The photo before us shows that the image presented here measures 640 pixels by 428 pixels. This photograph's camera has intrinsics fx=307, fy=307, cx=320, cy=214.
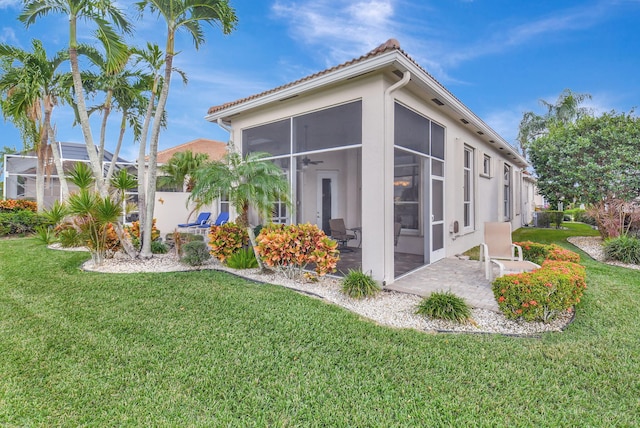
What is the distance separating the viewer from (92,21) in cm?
770

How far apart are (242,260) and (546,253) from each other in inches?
268

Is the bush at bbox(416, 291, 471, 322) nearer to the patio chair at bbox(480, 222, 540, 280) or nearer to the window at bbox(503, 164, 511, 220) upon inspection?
the patio chair at bbox(480, 222, 540, 280)

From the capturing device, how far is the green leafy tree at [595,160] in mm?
10391

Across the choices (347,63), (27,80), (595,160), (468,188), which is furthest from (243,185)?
(595,160)

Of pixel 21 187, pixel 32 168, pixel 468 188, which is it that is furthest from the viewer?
pixel 21 187

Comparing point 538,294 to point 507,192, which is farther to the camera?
point 507,192

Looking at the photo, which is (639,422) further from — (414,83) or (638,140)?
(638,140)

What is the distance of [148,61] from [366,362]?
9.51 metres

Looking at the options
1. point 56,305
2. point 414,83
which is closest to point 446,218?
point 414,83

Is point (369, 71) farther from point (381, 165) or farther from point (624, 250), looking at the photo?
point (624, 250)

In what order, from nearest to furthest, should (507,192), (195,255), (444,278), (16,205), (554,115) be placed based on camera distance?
(444,278) < (195,255) < (16,205) < (507,192) < (554,115)

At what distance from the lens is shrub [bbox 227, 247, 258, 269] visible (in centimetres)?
726

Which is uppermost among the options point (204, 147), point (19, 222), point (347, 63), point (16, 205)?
point (204, 147)

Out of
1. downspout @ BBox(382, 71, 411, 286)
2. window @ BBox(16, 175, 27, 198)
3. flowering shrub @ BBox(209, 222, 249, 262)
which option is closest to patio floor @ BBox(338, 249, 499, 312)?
downspout @ BBox(382, 71, 411, 286)
